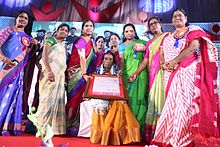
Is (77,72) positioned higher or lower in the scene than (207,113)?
higher

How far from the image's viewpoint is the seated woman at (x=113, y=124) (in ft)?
9.75

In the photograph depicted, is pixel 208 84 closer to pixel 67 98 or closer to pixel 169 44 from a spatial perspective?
pixel 169 44

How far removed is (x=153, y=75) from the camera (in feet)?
11.3

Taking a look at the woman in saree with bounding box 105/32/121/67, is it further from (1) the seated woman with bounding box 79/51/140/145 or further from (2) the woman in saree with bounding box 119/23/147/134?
(1) the seated woman with bounding box 79/51/140/145

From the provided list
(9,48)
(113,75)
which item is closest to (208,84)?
(113,75)

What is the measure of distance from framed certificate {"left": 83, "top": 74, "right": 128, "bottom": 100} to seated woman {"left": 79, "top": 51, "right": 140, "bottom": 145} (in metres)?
0.11

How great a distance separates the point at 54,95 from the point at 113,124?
1.02 meters

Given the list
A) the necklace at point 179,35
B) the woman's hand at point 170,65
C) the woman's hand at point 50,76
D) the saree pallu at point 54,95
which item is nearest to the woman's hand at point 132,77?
the woman's hand at point 170,65

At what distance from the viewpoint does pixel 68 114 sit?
366 cm

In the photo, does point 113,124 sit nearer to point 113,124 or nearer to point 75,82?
point 113,124

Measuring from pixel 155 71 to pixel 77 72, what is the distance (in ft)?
3.79

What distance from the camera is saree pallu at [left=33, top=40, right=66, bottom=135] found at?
346cm

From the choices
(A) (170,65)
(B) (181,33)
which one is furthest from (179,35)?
(A) (170,65)

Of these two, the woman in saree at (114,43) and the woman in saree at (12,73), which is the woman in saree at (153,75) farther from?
the woman in saree at (12,73)
